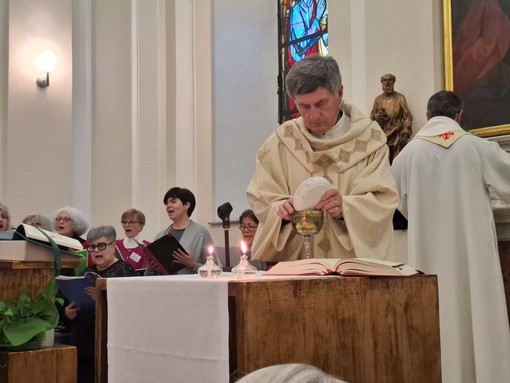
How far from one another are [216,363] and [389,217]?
3.89 feet

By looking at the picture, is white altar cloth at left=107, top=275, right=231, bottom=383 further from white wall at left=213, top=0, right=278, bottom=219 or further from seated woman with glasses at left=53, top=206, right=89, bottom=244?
white wall at left=213, top=0, right=278, bottom=219

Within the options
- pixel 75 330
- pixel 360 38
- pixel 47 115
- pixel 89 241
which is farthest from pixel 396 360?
pixel 47 115

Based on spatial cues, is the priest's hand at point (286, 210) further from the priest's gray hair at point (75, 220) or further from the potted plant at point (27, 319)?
the priest's gray hair at point (75, 220)

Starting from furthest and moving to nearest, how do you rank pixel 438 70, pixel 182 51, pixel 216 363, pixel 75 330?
1. pixel 182 51
2. pixel 438 70
3. pixel 75 330
4. pixel 216 363

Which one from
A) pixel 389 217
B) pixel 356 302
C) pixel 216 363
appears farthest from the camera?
pixel 389 217

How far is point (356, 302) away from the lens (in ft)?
7.76

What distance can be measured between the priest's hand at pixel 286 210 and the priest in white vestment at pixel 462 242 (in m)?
2.34

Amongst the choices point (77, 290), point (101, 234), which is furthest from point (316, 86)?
point (101, 234)

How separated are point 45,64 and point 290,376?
8.49m

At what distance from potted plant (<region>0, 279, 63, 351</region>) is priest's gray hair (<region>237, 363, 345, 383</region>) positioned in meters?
2.35

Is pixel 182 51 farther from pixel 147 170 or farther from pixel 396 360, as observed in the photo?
pixel 396 360

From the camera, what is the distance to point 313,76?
3.01 metres

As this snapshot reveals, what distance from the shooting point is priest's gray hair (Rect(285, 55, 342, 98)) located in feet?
9.90

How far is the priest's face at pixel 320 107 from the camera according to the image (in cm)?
306
